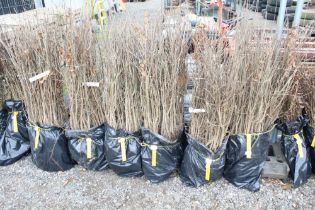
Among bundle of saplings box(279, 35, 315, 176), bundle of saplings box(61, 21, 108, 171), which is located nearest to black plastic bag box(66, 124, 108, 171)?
bundle of saplings box(61, 21, 108, 171)

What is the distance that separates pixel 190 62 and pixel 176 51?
197 mm

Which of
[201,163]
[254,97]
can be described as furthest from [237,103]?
[201,163]

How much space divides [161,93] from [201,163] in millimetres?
637

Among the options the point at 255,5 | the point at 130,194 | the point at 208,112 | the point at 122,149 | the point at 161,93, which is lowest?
the point at 130,194

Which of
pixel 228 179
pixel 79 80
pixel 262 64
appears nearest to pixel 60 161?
pixel 79 80

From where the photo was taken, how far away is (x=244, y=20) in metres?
2.29

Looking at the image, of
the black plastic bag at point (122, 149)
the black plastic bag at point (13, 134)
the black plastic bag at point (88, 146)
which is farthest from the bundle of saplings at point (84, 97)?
the black plastic bag at point (13, 134)

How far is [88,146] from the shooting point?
237 centimetres

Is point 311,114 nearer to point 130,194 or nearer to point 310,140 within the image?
point 310,140

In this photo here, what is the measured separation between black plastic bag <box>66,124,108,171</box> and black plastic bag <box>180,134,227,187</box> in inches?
28.8

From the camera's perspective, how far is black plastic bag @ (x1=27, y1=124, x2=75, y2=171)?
7.88ft

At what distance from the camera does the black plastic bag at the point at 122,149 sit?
7.52ft

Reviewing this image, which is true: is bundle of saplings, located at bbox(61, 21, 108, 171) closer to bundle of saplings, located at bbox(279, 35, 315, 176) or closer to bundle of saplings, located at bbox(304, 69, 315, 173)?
bundle of saplings, located at bbox(279, 35, 315, 176)

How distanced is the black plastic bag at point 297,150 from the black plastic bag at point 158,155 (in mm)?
870
